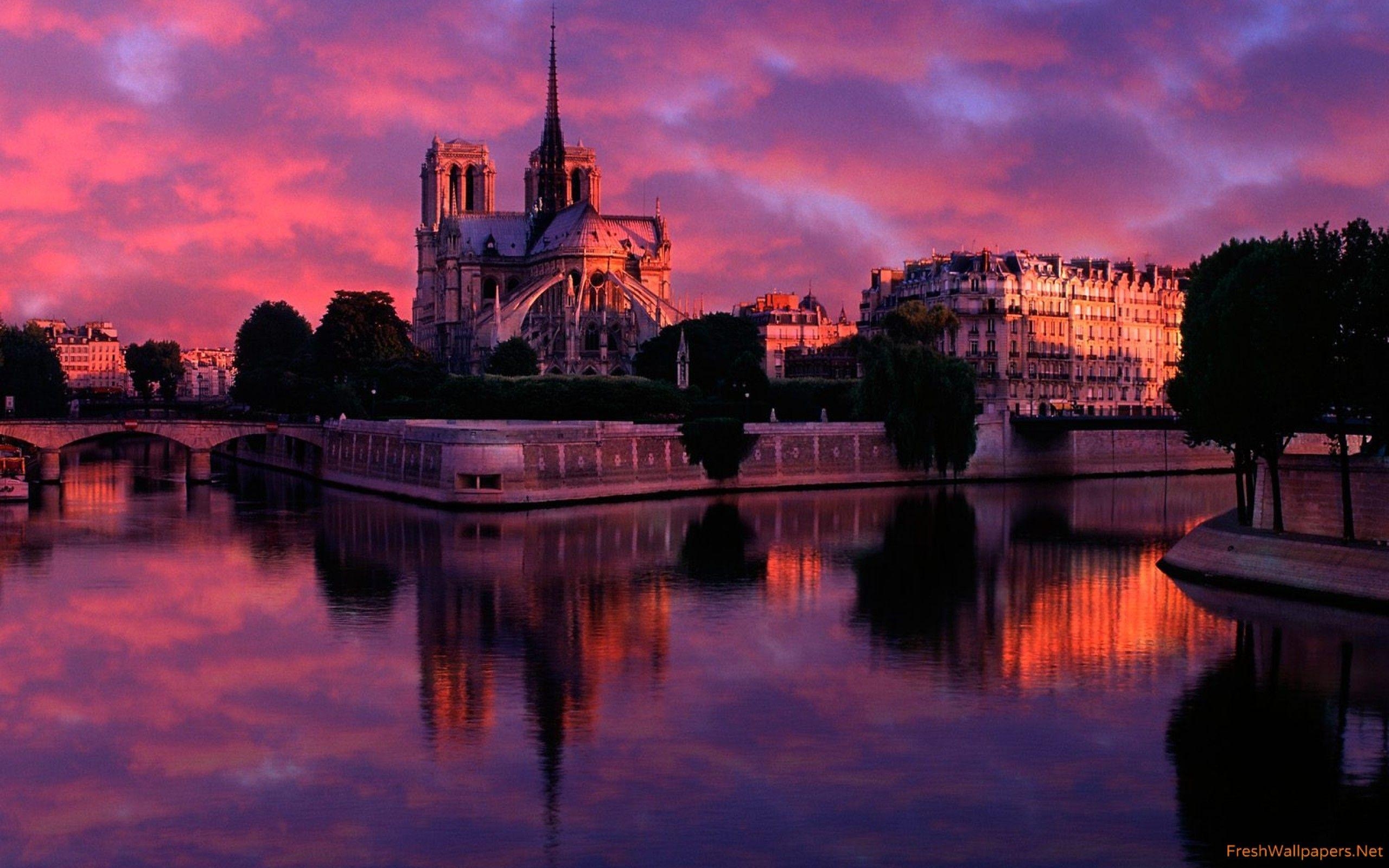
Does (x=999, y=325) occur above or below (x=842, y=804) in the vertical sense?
above

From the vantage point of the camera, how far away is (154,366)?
167m

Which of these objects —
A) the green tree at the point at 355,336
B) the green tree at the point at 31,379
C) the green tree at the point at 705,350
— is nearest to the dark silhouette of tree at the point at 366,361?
the green tree at the point at 355,336

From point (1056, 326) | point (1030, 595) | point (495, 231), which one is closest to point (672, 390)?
point (1056, 326)

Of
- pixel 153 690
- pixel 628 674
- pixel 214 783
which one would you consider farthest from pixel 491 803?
pixel 153 690

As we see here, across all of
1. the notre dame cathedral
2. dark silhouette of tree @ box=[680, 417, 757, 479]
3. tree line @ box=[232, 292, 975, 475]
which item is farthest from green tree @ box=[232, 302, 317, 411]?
dark silhouette of tree @ box=[680, 417, 757, 479]

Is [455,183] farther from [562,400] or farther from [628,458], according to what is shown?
[628,458]

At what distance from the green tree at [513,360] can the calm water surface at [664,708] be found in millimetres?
58359

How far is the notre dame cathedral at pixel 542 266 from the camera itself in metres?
122

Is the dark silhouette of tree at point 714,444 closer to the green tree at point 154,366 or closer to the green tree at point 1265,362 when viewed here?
the green tree at point 1265,362

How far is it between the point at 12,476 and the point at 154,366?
10339 centimetres

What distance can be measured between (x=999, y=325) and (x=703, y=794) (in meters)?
85.0

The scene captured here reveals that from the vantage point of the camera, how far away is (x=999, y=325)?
10462 centimetres

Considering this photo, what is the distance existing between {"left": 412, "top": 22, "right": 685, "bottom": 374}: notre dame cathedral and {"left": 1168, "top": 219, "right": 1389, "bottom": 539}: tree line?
8126 cm

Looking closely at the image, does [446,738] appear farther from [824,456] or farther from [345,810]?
[824,456]
